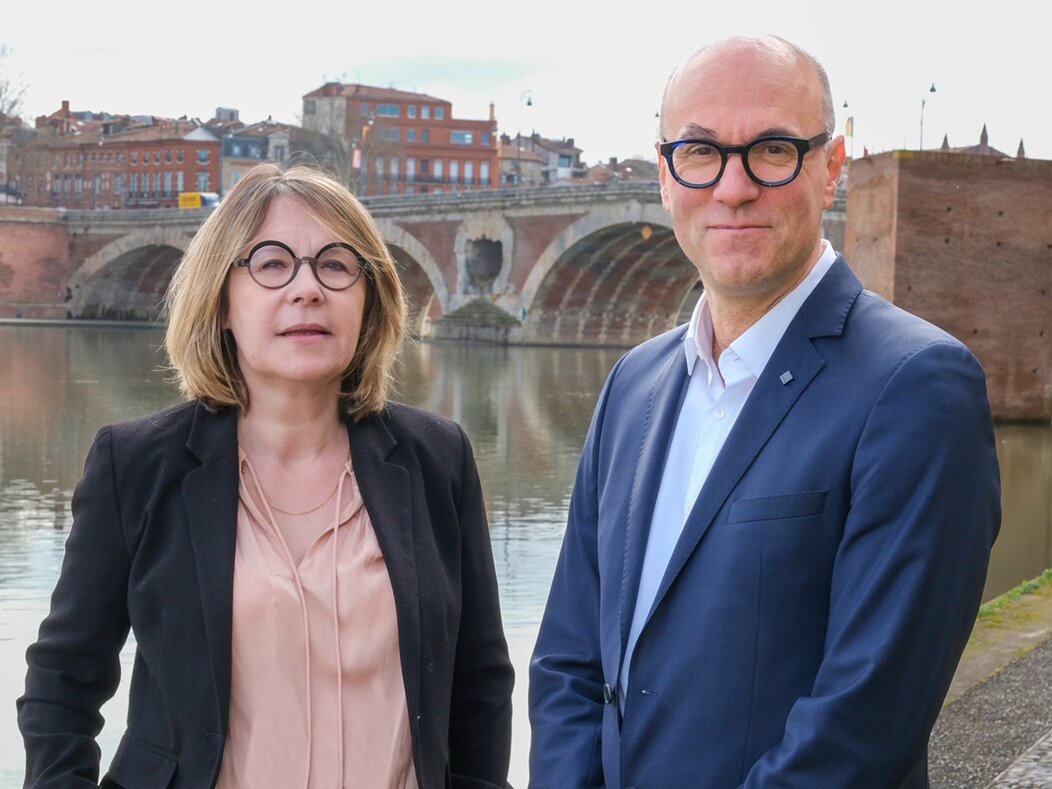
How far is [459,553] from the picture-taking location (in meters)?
2.23

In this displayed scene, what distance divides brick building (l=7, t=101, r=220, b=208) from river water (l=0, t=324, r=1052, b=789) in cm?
4232

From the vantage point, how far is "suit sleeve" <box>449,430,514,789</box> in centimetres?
225

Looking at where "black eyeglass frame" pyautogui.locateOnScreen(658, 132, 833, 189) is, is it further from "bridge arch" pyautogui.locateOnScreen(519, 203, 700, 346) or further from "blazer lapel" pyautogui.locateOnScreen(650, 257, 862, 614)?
"bridge arch" pyautogui.locateOnScreen(519, 203, 700, 346)

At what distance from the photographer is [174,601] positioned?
6.68ft

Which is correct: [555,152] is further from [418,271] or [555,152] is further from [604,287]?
[604,287]

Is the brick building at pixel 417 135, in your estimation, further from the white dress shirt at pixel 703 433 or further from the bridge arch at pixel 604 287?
the white dress shirt at pixel 703 433

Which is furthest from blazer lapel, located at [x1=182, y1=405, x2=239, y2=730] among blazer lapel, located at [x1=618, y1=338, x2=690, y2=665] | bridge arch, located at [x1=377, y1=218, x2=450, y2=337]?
bridge arch, located at [x1=377, y1=218, x2=450, y2=337]

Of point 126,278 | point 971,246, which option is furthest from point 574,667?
point 126,278

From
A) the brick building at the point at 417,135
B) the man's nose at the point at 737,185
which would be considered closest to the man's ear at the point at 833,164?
the man's nose at the point at 737,185

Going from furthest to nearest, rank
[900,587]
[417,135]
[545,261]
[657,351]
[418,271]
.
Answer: [417,135] → [418,271] → [545,261] → [657,351] → [900,587]

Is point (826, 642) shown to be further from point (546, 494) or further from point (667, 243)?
point (667, 243)

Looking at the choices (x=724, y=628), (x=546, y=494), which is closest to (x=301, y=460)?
(x=724, y=628)

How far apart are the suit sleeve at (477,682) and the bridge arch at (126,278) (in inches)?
1593

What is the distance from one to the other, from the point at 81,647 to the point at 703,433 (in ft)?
2.84
